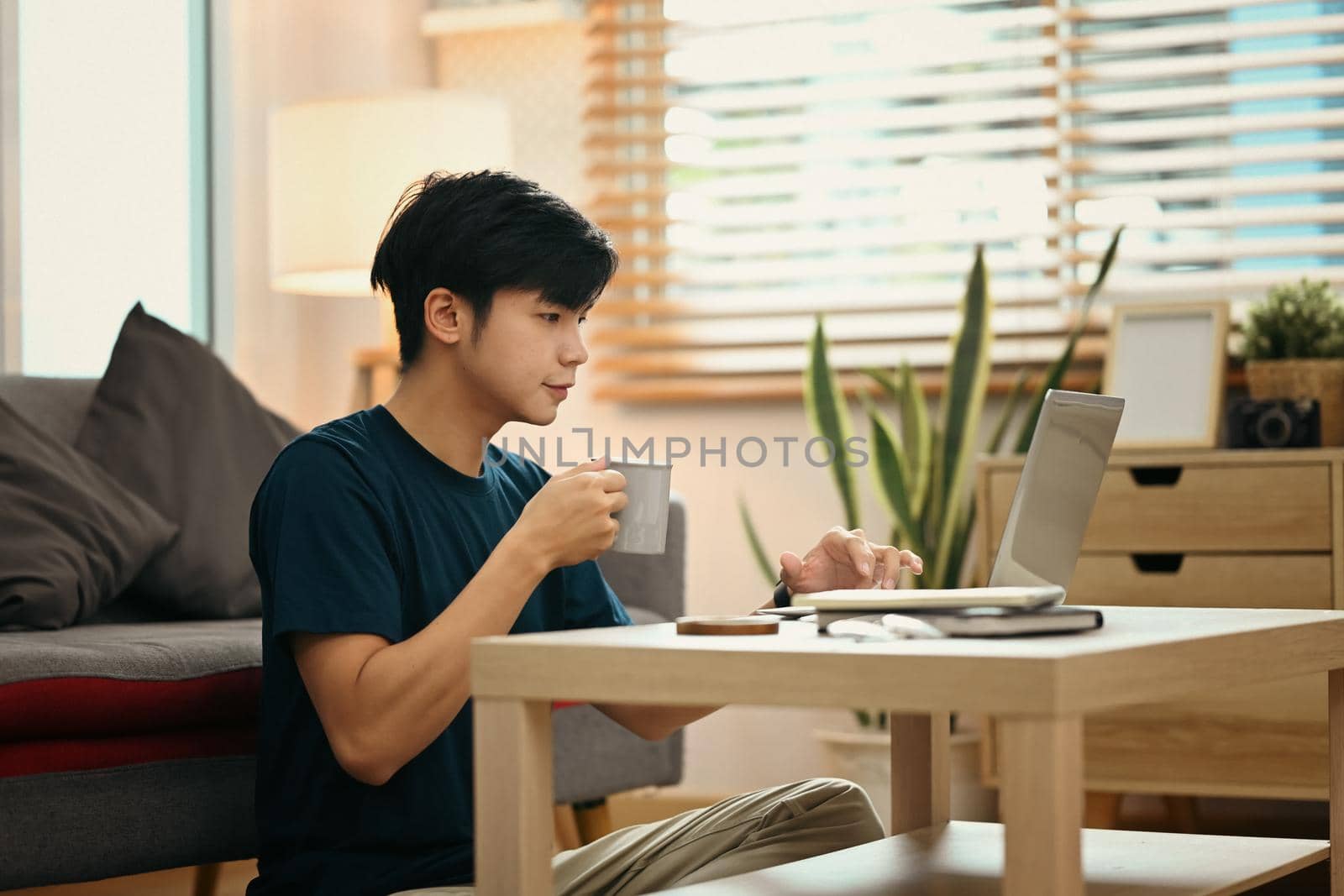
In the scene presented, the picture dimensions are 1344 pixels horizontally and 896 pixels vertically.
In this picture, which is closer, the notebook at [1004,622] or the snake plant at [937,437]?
the notebook at [1004,622]

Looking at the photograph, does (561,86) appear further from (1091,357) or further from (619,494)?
(619,494)

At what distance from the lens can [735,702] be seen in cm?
103

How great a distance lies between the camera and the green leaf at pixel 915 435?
3.15m

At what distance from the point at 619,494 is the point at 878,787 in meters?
1.93

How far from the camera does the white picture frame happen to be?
117 inches

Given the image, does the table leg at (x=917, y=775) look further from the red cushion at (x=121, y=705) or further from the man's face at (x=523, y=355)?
the red cushion at (x=121, y=705)

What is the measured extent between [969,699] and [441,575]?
2.09 ft

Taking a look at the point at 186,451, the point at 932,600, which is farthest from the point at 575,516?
the point at 186,451

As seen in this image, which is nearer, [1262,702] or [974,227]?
[1262,702]

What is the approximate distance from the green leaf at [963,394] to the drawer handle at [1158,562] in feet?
1.21

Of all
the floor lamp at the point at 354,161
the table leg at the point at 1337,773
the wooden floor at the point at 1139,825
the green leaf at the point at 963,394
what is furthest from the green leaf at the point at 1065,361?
the table leg at the point at 1337,773

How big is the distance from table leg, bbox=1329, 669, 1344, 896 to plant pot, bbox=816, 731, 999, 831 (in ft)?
5.09

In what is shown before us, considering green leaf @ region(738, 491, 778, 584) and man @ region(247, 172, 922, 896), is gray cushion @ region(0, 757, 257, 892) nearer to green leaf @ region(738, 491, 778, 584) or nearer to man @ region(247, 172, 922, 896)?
man @ region(247, 172, 922, 896)

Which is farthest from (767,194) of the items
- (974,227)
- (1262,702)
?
(1262,702)
